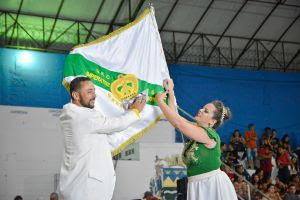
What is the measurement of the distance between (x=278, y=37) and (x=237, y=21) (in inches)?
62.2

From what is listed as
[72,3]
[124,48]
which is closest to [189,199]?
[124,48]

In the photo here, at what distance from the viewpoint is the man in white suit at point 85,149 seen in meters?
3.96

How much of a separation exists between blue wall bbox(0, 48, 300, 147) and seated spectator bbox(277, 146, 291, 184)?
103 cm

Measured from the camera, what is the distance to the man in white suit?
13.0 feet

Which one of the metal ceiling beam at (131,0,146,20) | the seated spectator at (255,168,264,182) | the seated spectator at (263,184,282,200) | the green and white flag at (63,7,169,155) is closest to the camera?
the green and white flag at (63,7,169,155)

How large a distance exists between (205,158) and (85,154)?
44.5 inches

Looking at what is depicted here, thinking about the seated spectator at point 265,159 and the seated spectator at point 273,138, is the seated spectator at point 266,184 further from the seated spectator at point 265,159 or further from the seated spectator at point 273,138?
the seated spectator at point 273,138

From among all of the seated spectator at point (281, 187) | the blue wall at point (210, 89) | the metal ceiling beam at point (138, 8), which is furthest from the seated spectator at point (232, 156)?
the metal ceiling beam at point (138, 8)

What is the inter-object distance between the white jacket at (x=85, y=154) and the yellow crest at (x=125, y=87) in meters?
0.92

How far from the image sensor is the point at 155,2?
14.0 metres

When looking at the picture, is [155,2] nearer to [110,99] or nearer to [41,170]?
[41,170]

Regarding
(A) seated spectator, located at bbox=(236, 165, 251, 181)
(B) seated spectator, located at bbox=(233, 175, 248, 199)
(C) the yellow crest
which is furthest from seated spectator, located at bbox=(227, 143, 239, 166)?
(C) the yellow crest

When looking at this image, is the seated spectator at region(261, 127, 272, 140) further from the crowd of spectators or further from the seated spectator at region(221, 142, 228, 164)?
the seated spectator at region(221, 142, 228, 164)

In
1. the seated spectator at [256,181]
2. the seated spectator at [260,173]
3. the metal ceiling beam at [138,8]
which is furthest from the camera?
the metal ceiling beam at [138,8]
